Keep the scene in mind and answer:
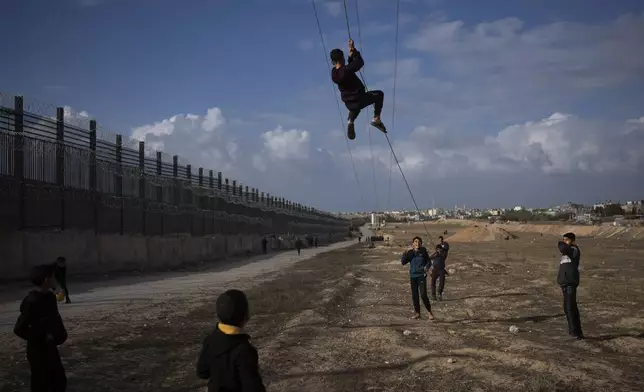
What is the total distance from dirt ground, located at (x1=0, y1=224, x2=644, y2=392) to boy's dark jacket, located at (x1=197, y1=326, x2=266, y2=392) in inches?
159

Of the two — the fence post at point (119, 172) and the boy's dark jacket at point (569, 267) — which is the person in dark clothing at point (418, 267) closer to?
the boy's dark jacket at point (569, 267)

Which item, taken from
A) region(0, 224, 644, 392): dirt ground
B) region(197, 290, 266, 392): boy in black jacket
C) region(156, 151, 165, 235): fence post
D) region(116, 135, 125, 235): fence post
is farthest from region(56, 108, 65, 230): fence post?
region(197, 290, 266, 392): boy in black jacket

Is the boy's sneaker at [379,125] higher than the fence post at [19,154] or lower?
lower

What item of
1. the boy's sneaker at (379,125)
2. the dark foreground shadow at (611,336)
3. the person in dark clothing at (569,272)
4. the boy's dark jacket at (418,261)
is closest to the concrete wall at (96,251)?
the boy's dark jacket at (418,261)

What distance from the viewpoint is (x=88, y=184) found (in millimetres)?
25375

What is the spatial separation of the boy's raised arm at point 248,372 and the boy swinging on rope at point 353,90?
522 centimetres

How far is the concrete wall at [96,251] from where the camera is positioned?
20109 millimetres

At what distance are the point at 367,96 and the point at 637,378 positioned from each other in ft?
18.6

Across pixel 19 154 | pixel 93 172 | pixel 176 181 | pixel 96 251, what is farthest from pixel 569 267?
pixel 176 181

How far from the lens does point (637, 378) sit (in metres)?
8.20

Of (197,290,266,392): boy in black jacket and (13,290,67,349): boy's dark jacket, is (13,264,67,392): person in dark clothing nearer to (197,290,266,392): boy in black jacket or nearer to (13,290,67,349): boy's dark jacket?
(13,290,67,349): boy's dark jacket

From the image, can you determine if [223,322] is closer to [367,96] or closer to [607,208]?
[367,96]

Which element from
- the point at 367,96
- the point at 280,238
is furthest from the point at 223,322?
the point at 280,238

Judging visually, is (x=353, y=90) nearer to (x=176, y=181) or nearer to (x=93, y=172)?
(x=93, y=172)
